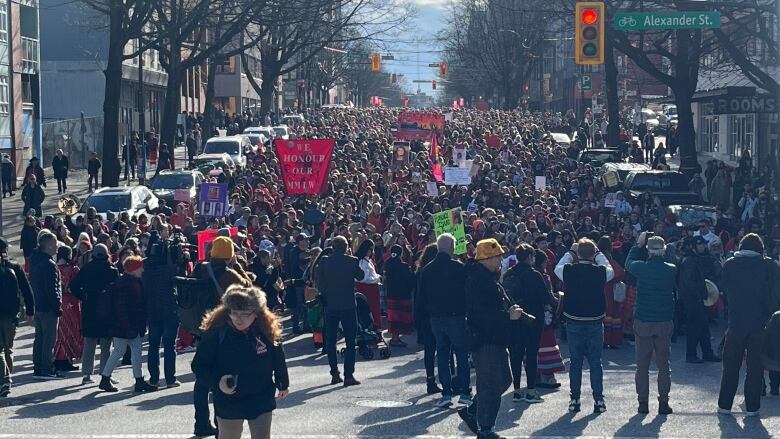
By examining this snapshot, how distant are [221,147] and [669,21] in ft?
80.5

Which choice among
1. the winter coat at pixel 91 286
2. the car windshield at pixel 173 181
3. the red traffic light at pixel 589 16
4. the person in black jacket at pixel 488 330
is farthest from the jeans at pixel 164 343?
the car windshield at pixel 173 181

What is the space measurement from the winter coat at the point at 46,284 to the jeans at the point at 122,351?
46.3 inches

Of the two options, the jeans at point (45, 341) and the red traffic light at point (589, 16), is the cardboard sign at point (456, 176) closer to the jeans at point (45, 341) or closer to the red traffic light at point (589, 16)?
the red traffic light at point (589, 16)

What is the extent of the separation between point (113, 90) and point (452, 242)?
24.9m

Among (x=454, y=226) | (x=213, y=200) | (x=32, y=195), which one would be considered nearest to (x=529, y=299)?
(x=454, y=226)

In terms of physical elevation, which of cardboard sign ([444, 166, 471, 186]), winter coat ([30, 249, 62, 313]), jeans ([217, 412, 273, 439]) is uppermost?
cardboard sign ([444, 166, 471, 186])

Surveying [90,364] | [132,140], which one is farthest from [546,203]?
[132,140]

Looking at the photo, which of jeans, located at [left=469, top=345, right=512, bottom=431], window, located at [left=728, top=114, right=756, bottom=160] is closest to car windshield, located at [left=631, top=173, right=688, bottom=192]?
jeans, located at [left=469, top=345, right=512, bottom=431]

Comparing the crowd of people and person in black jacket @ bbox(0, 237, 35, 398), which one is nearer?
the crowd of people

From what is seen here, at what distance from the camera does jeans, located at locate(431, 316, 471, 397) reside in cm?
1230

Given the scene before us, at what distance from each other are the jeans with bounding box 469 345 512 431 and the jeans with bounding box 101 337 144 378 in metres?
4.01

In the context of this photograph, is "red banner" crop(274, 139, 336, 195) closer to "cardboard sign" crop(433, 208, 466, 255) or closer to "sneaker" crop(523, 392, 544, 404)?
"cardboard sign" crop(433, 208, 466, 255)

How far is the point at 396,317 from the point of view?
57.3 ft

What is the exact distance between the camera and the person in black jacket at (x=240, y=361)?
26.8 ft
